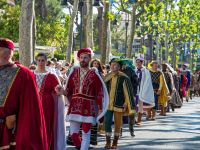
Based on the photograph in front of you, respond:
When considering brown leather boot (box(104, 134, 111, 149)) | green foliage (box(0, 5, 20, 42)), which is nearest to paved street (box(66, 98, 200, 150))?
Result: brown leather boot (box(104, 134, 111, 149))

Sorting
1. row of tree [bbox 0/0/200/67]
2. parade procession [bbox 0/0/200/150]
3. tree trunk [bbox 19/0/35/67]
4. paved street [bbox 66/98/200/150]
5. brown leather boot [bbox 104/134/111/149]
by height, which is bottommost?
paved street [bbox 66/98/200/150]

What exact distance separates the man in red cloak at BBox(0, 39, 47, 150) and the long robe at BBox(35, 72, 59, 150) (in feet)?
11.1

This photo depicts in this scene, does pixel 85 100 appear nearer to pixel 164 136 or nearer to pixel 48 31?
pixel 164 136

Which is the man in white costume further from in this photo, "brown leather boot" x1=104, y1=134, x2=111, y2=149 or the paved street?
"brown leather boot" x1=104, y1=134, x2=111, y2=149

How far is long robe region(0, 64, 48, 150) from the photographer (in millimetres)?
6129

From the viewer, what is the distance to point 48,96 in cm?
971

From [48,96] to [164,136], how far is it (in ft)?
17.5

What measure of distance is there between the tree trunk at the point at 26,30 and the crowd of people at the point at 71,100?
73.4 inches

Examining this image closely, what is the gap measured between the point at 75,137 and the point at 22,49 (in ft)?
27.8

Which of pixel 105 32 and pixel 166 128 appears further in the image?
pixel 105 32

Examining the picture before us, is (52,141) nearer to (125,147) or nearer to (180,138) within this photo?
(125,147)

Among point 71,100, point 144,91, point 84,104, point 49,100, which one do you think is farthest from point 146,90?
point 49,100

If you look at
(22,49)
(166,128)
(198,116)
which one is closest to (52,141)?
(166,128)

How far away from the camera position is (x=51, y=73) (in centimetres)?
970
